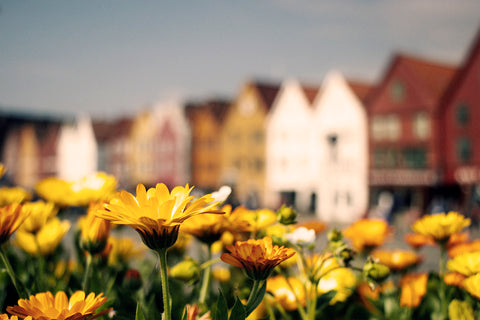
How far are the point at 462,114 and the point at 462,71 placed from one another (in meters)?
2.45

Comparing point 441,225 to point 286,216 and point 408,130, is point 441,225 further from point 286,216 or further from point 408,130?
point 408,130

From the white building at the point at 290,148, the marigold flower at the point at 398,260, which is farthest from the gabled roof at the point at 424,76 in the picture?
the marigold flower at the point at 398,260

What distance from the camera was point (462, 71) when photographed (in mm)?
29531

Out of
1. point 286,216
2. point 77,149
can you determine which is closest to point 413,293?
point 286,216

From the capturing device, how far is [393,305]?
191 centimetres

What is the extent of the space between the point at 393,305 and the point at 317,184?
3421cm

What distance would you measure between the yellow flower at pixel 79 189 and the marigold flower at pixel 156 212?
681 millimetres

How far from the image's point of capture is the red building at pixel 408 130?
98.4ft

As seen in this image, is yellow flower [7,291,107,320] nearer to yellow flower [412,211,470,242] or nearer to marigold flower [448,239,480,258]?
yellow flower [412,211,470,242]

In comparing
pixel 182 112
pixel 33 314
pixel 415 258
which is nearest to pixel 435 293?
pixel 415 258

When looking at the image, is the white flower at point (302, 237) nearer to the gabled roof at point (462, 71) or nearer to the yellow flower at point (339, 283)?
the yellow flower at point (339, 283)

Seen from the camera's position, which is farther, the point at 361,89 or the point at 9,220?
the point at 361,89

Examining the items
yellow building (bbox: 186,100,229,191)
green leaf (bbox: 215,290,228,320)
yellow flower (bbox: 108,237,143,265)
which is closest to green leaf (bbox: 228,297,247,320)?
green leaf (bbox: 215,290,228,320)

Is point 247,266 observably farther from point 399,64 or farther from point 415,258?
point 399,64
